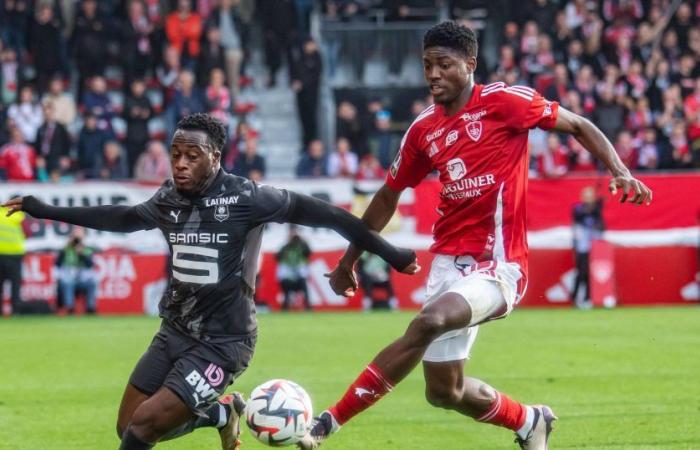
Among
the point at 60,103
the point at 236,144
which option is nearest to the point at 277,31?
the point at 236,144

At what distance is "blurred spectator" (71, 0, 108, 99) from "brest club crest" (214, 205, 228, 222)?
62.2ft

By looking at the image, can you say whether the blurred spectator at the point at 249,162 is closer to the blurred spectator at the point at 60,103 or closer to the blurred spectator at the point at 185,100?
the blurred spectator at the point at 185,100

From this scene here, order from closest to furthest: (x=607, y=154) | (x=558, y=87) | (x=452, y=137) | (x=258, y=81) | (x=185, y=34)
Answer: (x=607, y=154)
(x=452, y=137)
(x=558, y=87)
(x=185, y=34)
(x=258, y=81)

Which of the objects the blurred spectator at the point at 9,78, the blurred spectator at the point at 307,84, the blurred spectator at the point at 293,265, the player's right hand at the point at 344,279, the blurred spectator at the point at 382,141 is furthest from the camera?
the blurred spectator at the point at 307,84

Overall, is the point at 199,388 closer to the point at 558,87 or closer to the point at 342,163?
the point at 342,163

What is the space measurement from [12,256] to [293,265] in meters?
4.48

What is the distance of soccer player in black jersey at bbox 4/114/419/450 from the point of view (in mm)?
7438

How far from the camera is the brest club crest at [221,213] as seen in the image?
752cm

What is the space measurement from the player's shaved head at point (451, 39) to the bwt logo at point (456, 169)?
2.05 ft

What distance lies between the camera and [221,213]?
24.7 feet

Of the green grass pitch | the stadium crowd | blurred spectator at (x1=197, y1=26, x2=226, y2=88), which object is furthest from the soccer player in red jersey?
blurred spectator at (x1=197, y1=26, x2=226, y2=88)

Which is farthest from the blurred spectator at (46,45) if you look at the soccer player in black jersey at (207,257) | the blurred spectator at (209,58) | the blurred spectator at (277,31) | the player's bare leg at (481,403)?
the player's bare leg at (481,403)

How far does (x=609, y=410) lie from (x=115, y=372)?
534 cm

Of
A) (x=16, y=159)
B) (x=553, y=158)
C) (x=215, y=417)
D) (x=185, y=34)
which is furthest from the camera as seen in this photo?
(x=185, y=34)
